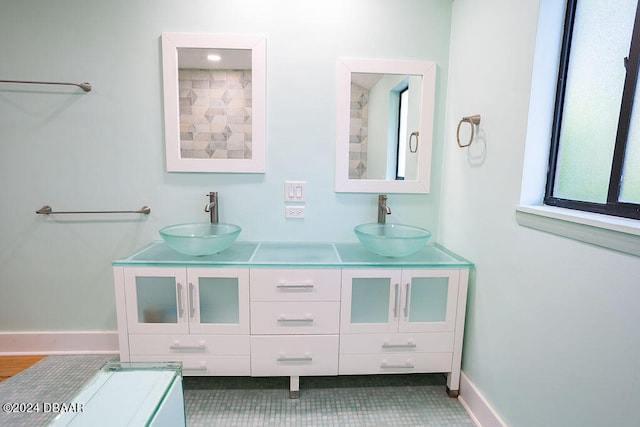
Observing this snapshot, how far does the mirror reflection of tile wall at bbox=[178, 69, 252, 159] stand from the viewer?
6.00 feet

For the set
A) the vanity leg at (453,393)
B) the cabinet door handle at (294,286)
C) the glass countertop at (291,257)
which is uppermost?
the glass countertop at (291,257)

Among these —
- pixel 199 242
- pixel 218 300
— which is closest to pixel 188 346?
pixel 218 300

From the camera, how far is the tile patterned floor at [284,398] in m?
1.53

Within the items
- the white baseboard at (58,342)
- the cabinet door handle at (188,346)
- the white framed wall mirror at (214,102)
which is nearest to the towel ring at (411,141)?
the white framed wall mirror at (214,102)

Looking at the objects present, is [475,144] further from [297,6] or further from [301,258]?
[297,6]

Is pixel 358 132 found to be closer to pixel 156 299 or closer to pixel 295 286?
pixel 295 286

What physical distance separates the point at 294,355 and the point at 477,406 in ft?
3.09

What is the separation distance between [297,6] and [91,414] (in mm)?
2034

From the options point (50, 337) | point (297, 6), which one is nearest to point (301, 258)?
point (297, 6)

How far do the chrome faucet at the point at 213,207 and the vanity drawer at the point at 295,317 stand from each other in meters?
0.61

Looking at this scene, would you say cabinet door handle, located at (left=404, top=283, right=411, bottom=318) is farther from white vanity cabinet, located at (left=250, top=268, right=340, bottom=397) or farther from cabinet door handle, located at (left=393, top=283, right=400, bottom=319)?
white vanity cabinet, located at (left=250, top=268, right=340, bottom=397)

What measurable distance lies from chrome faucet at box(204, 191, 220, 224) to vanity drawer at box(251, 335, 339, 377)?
738 millimetres

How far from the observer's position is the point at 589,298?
3.20 feet

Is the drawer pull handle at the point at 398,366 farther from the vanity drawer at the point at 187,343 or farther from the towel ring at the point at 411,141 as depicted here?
the towel ring at the point at 411,141
